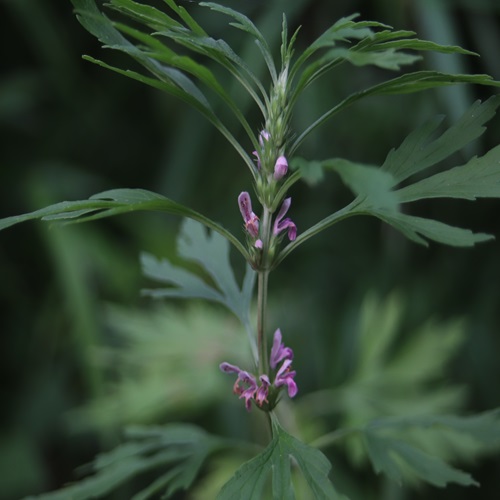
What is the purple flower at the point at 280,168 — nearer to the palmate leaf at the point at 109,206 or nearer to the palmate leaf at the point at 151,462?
the palmate leaf at the point at 109,206

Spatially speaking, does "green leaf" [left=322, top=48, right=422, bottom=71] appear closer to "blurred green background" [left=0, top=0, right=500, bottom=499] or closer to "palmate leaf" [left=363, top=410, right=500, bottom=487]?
"palmate leaf" [left=363, top=410, right=500, bottom=487]

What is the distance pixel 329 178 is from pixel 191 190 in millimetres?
302

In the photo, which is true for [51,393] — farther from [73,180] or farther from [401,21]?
[401,21]

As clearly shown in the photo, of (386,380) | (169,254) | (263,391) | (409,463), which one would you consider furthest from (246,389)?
(169,254)

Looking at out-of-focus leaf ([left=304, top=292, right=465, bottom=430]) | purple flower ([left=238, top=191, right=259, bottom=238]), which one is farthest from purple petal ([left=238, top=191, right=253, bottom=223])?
out-of-focus leaf ([left=304, top=292, right=465, bottom=430])

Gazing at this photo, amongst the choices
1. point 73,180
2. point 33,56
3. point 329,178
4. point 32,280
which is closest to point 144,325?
point 329,178

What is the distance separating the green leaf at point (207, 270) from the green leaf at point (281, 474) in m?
0.11

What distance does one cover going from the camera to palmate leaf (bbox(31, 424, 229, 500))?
1.53 feet

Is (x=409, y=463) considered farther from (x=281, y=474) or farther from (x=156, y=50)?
(x=156, y=50)

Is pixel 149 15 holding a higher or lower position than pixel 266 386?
higher

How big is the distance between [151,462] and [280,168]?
222 mm

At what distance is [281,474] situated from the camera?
0.37 meters

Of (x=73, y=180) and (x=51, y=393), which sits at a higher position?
(x=73, y=180)

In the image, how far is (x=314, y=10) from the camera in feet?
4.39
